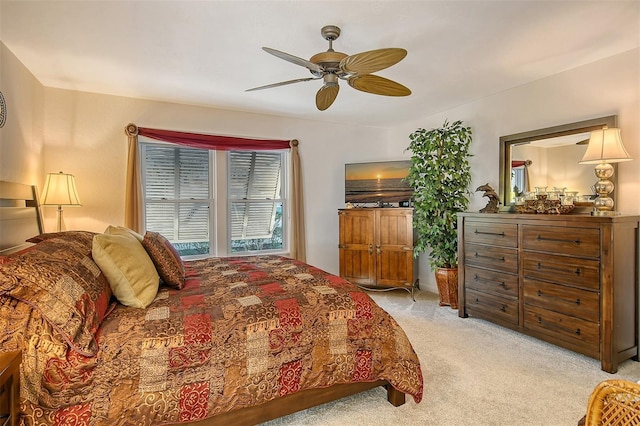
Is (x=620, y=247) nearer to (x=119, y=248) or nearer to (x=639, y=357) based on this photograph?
(x=639, y=357)

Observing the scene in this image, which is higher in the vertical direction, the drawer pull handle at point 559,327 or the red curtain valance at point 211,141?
the red curtain valance at point 211,141

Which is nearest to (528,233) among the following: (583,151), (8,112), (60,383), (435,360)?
(583,151)

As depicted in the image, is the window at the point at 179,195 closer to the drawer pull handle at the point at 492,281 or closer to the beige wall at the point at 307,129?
the beige wall at the point at 307,129

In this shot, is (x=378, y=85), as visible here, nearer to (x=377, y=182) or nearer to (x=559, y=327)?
(x=377, y=182)

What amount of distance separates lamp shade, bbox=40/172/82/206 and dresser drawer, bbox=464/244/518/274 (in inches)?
157

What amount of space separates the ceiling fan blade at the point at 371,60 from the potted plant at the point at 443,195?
2004 millimetres

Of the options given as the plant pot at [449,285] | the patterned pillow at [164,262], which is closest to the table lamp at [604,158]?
the plant pot at [449,285]

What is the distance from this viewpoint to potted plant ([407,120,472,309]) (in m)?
3.78

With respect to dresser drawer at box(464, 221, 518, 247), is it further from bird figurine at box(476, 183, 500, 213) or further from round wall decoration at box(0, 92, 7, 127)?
round wall decoration at box(0, 92, 7, 127)

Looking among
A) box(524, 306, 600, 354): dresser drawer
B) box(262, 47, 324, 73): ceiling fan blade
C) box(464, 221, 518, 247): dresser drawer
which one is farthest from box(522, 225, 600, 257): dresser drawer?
box(262, 47, 324, 73): ceiling fan blade

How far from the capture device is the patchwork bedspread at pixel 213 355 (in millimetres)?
1344

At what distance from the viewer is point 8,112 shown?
101 inches

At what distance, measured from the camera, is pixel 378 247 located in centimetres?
432

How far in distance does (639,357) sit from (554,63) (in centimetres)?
255
